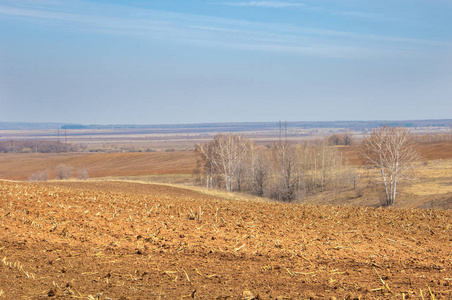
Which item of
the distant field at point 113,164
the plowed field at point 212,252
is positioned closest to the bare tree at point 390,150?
the plowed field at point 212,252

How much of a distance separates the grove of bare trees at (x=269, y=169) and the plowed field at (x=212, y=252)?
38.2 meters

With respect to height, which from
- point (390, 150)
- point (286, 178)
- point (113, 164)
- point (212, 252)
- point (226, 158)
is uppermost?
point (212, 252)

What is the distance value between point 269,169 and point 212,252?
49.7 meters

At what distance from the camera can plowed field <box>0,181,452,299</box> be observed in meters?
5.61

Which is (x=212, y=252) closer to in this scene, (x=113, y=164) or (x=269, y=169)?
(x=269, y=169)

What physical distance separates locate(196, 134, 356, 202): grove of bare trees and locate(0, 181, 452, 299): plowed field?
1503 inches

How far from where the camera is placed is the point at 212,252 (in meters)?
7.78

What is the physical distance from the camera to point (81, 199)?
12570 mm

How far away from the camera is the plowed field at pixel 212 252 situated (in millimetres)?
5609

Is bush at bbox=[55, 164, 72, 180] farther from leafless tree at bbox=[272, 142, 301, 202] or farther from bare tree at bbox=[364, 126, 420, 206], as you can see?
bare tree at bbox=[364, 126, 420, 206]

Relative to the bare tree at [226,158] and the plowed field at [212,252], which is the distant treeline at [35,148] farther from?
the plowed field at [212,252]

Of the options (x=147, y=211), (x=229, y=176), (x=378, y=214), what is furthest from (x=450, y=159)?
(x=147, y=211)

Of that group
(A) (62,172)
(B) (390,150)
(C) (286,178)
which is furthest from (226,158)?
(A) (62,172)

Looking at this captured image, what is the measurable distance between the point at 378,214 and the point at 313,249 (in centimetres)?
524
